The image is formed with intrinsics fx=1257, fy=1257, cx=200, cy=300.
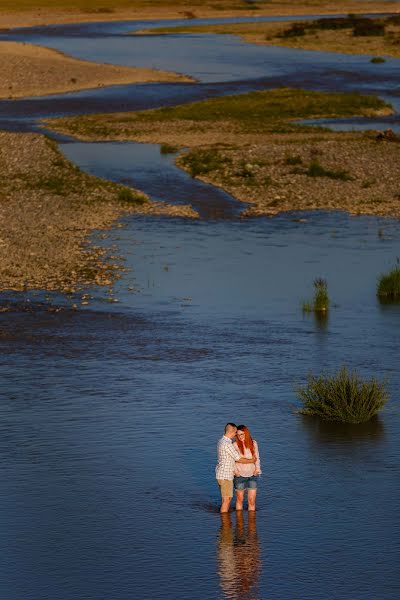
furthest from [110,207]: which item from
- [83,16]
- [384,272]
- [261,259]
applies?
[83,16]

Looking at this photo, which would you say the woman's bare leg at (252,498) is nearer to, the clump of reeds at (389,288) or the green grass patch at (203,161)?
the clump of reeds at (389,288)

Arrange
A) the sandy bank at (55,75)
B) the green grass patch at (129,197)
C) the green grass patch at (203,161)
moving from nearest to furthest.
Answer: the green grass patch at (129,197)
the green grass patch at (203,161)
the sandy bank at (55,75)

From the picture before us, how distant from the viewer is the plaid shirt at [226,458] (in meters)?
20.9

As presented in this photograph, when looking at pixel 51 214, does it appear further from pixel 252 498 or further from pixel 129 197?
pixel 252 498

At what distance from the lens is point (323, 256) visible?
44.6m

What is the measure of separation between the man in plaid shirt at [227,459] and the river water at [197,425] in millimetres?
871

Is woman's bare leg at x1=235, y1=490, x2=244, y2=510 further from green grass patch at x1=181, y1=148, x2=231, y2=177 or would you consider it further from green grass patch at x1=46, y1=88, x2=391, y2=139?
green grass patch at x1=46, y1=88, x2=391, y2=139

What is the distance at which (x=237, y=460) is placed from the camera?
21.1 meters

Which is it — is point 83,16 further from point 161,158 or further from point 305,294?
point 305,294

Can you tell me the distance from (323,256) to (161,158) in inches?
816

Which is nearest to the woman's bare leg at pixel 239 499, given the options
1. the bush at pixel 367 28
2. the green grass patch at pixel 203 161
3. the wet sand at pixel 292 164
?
the wet sand at pixel 292 164

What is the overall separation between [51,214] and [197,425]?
23580 millimetres

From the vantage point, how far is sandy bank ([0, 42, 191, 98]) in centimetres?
9231

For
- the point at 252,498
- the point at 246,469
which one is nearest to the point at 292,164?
the point at 252,498
